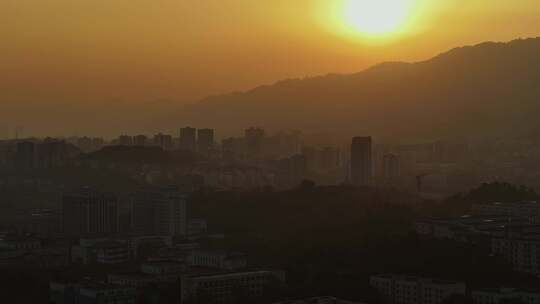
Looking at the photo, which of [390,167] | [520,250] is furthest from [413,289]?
[390,167]

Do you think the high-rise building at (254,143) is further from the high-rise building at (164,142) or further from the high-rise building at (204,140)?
the high-rise building at (164,142)

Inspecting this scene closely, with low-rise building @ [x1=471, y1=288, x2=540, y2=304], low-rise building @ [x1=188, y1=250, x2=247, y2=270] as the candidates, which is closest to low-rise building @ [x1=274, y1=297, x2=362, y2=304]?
low-rise building @ [x1=471, y1=288, x2=540, y2=304]

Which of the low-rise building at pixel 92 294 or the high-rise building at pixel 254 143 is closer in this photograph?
the low-rise building at pixel 92 294

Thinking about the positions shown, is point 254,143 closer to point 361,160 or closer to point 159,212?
point 361,160

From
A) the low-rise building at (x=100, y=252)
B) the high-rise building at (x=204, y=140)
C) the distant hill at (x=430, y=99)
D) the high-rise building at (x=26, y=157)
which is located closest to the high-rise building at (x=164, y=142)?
the high-rise building at (x=204, y=140)

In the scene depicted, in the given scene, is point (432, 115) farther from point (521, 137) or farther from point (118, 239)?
point (118, 239)

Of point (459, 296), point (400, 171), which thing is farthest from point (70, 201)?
point (400, 171)
